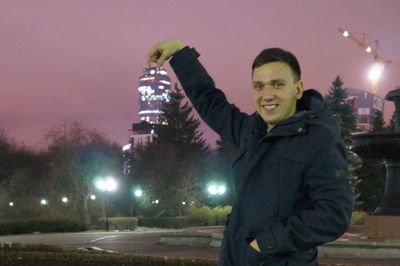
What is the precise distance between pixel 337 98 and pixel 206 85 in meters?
45.5

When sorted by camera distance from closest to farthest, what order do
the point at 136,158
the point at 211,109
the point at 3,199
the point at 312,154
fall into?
the point at 312,154
the point at 211,109
the point at 3,199
the point at 136,158

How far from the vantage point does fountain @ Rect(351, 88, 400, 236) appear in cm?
1614

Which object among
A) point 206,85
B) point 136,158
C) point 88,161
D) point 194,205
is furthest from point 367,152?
point 136,158

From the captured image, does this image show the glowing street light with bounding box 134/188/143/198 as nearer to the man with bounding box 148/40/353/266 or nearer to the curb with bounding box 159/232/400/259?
the curb with bounding box 159/232/400/259

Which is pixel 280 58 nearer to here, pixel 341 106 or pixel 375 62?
pixel 341 106

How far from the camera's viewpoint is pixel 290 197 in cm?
258

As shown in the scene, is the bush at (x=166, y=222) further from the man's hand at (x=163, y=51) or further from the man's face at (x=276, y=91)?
the man's face at (x=276, y=91)

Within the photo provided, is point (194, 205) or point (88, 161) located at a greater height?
point (88, 161)

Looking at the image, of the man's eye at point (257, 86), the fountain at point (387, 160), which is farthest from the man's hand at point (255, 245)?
the fountain at point (387, 160)

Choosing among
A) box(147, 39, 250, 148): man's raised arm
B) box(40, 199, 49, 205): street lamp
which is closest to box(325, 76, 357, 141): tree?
box(40, 199, 49, 205): street lamp

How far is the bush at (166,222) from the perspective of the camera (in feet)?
133

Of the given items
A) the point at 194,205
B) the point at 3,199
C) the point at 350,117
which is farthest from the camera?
the point at 194,205

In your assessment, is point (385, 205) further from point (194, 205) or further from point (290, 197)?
point (194, 205)

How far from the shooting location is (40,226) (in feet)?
104
